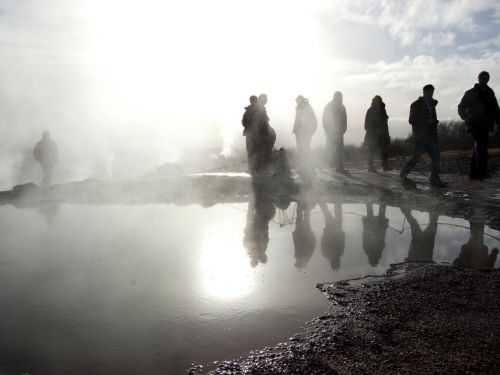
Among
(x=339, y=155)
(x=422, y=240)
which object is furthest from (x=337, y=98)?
(x=422, y=240)

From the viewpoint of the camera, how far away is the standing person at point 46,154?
15.1m

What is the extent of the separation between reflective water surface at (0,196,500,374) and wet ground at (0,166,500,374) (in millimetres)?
15

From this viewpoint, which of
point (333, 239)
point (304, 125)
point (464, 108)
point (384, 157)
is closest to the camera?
point (333, 239)

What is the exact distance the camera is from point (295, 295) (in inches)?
153

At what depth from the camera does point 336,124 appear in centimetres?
1256

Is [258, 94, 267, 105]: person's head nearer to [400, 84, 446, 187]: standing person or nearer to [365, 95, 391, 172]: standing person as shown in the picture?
[365, 95, 391, 172]: standing person

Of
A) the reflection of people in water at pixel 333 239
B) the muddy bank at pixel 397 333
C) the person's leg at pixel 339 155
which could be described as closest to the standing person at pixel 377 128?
the person's leg at pixel 339 155

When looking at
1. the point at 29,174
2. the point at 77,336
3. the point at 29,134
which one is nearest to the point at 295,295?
the point at 77,336

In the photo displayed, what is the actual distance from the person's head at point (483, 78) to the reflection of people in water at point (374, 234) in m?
3.76

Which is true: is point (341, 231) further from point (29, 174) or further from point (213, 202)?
point (29, 174)

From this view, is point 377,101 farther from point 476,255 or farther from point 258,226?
point 476,255

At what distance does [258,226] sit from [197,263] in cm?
205

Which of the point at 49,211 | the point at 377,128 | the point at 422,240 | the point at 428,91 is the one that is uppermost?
the point at 428,91

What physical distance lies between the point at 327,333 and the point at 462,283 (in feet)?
5.47
